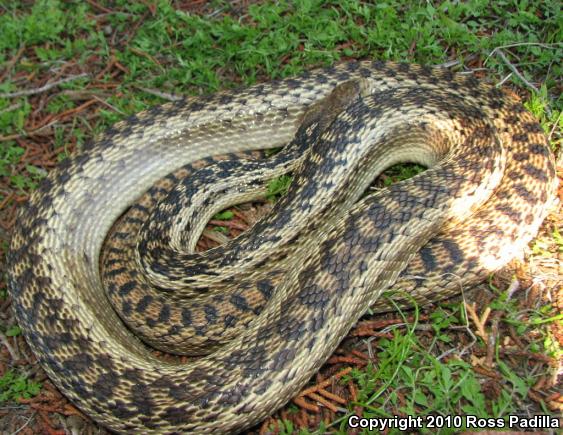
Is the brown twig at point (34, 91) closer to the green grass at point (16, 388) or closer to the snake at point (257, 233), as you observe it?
the snake at point (257, 233)

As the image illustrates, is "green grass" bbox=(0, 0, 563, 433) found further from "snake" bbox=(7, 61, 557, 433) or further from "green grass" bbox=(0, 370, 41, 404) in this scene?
"snake" bbox=(7, 61, 557, 433)

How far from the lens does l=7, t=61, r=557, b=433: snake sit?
4691 millimetres

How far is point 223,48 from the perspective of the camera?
730 centimetres

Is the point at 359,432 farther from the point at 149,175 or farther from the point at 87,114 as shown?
the point at 87,114

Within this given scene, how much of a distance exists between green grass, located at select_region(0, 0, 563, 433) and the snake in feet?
1.51

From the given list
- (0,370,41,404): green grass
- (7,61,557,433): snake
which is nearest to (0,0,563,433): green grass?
(0,370,41,404): green grass

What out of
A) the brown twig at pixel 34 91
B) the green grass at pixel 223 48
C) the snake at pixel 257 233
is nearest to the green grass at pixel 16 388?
the green grass at pixel 223 48

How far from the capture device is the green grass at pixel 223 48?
6449mm

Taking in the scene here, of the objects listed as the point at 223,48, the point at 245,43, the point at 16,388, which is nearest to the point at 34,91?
the point at 223,48

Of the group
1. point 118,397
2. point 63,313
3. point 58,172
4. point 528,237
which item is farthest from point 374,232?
point 58,172

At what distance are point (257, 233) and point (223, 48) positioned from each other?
2.95 metres

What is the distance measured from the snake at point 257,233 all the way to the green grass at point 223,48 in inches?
Answer: 18.1

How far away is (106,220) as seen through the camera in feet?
21.6

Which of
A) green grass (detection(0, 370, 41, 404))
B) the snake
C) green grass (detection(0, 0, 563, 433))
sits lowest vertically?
green grass (detection(0, 370, 41, 404))
